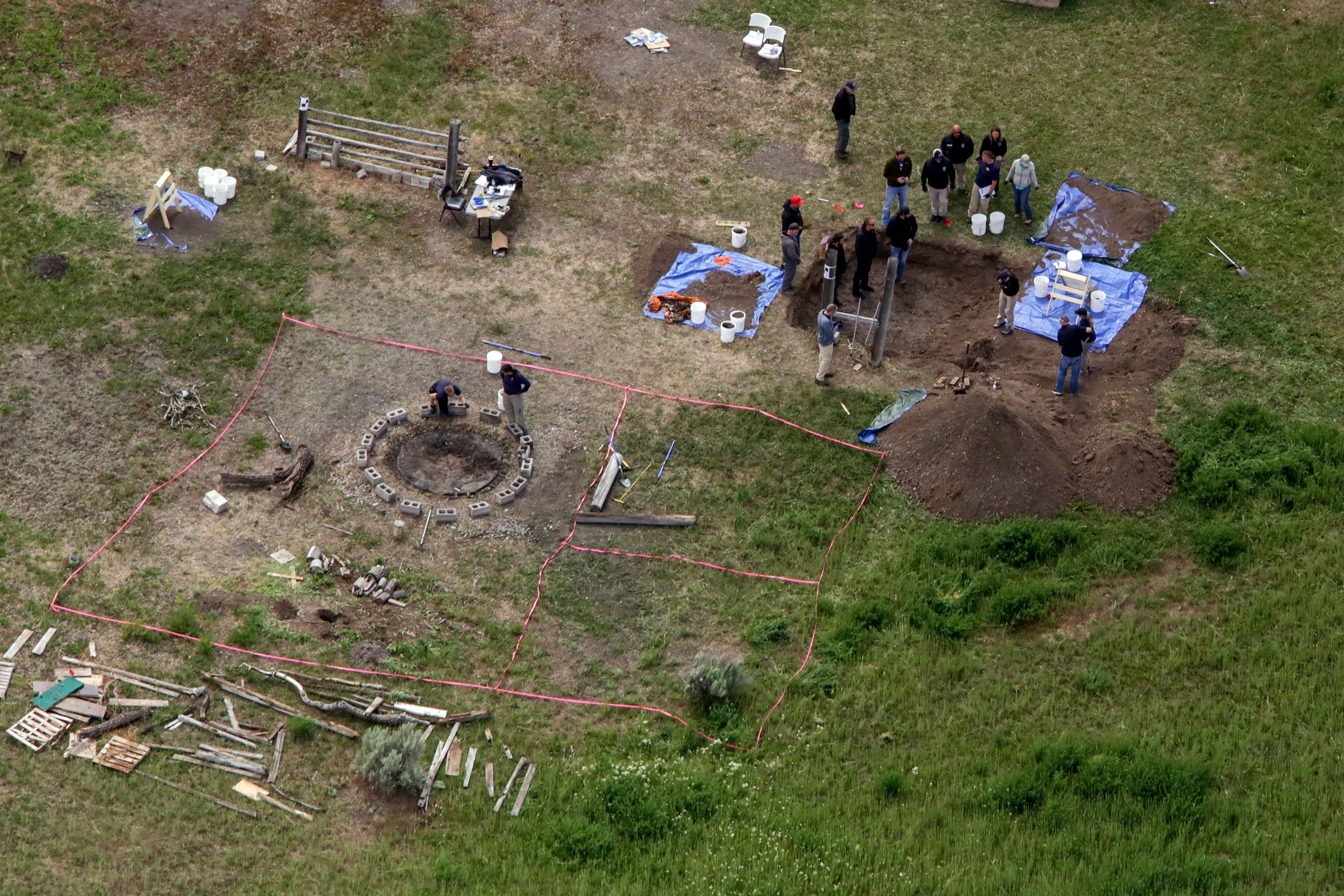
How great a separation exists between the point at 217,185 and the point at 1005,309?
15.1 m

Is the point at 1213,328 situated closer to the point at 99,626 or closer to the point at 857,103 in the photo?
the point at 857,103

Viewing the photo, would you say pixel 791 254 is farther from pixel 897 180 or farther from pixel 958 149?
pixel 958 149

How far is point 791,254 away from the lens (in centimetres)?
2522

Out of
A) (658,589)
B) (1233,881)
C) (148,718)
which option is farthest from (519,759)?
(1233,881)

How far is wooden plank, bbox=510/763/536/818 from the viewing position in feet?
56.7

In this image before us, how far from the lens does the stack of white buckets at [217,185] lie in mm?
26969

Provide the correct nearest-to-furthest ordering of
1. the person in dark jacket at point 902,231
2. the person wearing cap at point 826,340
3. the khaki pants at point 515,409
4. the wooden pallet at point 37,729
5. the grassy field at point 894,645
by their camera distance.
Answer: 1. the grassy field at point 894,645
2. the wooden pallet at point 37,729
3. the khaki pants at point 515,409
4. the person wearing cap at point 826,340
5. the person in dark jacket at point 902,231

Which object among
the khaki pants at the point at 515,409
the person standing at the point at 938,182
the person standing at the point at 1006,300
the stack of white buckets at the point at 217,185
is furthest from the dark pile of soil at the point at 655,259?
the stack of white buckets at the point at 217,185

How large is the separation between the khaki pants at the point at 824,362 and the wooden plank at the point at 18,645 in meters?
12.8

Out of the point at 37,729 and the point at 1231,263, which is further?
the point at 1231,263

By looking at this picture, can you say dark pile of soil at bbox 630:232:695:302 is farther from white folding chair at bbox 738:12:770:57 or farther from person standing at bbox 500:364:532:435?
white folding chair at bbox 738:12:770:57

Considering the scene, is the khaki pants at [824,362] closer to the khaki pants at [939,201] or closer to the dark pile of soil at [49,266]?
the khaki pants at [939,201]

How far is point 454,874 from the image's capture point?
1648 cm

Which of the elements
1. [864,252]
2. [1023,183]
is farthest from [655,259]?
[1023,183]
